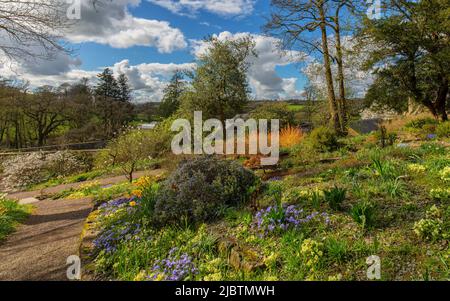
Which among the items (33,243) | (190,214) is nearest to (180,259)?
(190,214)

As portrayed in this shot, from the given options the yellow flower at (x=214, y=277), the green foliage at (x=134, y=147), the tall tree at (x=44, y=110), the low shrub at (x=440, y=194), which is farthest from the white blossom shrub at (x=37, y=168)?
the tall tree at (x=44, y=110)

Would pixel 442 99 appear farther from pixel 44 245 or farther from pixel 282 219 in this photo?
pixel 44 245

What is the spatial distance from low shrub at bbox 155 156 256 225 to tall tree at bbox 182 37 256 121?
504 inches

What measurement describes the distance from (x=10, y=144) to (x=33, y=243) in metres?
34.1

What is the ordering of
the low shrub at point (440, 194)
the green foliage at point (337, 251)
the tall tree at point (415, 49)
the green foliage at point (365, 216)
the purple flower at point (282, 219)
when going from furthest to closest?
1. the tall tree at point (415, 49)
2. the low shrub at point (440, 194)
3. the purple flower at point (282, 219)
4. the green foliage at point (365, 216)
5. the green foliage at point (337, 251)

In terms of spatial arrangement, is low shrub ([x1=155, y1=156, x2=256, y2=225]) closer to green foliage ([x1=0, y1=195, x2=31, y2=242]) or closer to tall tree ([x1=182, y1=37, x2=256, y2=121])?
green foliage ([x1=0, y1=195, x2=31, y2=242])

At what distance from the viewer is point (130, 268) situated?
132 inches

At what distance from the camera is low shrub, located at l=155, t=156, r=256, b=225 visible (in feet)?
13.6

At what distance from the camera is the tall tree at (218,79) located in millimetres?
17719

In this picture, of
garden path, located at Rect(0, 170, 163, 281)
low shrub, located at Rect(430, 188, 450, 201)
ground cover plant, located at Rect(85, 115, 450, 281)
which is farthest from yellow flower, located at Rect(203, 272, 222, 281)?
low shrub, located at Rect(430, 188, 450, 201)

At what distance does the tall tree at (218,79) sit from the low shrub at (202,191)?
12799 mm

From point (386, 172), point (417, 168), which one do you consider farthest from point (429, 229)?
point (417, 168)

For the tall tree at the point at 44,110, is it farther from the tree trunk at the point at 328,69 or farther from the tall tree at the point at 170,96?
the tree trunk at the point at 328,69
